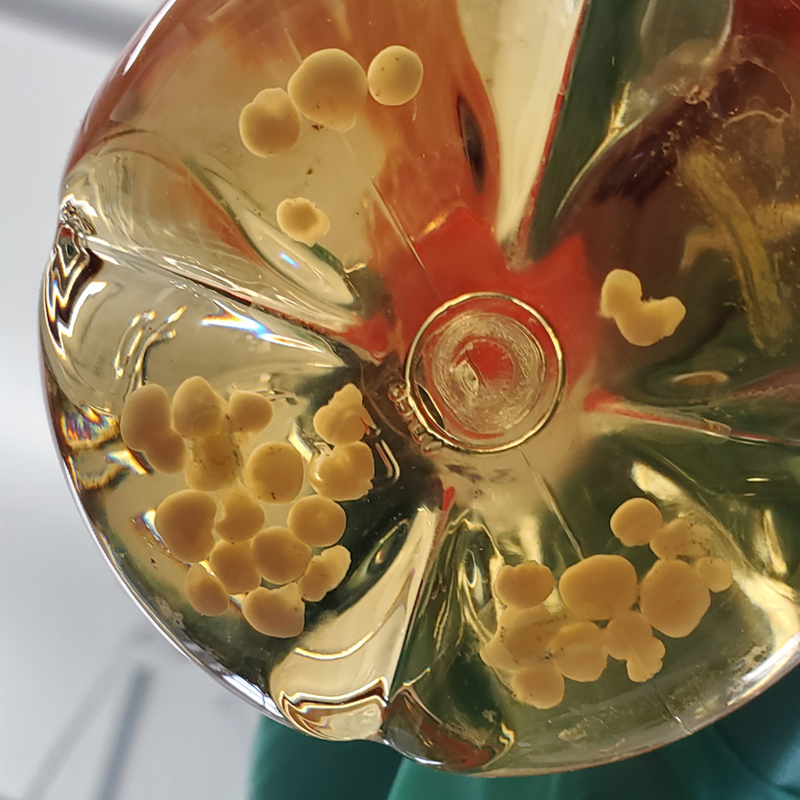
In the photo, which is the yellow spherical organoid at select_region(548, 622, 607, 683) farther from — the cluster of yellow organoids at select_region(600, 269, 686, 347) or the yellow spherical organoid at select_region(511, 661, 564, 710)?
the cluster of yellow organoids at select_region(600, 269, 686, 347)

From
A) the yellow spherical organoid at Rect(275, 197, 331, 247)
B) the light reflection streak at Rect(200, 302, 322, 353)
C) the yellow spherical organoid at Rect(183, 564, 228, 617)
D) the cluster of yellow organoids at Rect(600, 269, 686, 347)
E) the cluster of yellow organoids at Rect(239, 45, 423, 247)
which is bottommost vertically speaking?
the yellow spherical organoid at Rect(183, 564, 228, 617)

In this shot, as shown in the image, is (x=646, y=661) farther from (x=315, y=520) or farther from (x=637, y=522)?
(x=315, y=520)

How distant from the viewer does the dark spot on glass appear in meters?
0.38

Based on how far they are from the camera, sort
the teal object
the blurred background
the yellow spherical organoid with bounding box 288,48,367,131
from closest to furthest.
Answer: the yellow spherical organoid with bounding box 288,48,367,131 → the teal object → the blurred background

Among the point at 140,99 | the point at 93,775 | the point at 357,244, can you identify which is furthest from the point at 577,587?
the point at 93,775

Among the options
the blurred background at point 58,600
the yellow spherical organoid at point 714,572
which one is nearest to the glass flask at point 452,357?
the yellow spherical organoid at point 714,572

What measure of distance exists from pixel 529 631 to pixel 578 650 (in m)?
0.02

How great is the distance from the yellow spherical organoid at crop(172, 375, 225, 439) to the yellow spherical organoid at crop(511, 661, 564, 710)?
0.60 feet

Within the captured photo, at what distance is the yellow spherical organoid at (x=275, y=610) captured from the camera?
1.30ft

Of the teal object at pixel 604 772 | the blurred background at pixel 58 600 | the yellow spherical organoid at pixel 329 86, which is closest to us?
the yellow spherical organoid at pixel 329 86

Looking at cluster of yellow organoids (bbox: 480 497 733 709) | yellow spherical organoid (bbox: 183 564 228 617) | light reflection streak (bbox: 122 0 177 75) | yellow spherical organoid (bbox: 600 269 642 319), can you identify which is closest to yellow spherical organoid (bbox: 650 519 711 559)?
cluster of yellow organoids (bbox: 480 497 733 709)

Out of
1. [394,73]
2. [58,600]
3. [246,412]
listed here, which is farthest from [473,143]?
[58,600]

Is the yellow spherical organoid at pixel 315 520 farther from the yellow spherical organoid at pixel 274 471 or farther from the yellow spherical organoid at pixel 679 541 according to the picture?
the yellow spherical organoid at pixel 679 541

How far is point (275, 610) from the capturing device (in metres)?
0.40
